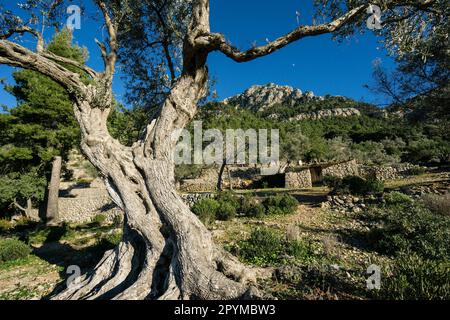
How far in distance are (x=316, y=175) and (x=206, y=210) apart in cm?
1988

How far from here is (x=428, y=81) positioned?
37.0 feet

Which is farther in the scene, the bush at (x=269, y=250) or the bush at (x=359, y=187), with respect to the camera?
the bush at (x=359, y=187)

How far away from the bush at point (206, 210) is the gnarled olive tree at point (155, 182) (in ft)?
18.4

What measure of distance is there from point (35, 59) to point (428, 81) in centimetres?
1494

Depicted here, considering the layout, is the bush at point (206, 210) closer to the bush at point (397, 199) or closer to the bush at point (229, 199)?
the bush at point (229, 199)

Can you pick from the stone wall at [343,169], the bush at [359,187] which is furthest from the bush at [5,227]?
the stone wall at [343,169]

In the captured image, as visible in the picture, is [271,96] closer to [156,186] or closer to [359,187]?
[359,187]

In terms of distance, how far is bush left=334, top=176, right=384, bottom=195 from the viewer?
13.5 meters

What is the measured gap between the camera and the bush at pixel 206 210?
35.6 feet

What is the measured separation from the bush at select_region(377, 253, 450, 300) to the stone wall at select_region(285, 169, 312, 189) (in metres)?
22.5

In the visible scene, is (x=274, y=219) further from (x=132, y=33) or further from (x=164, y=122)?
(x=132, y=33)

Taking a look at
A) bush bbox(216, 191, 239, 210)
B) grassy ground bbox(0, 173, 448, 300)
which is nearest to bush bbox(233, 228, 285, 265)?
grassy ground bbox(0, 173, 448, 300)

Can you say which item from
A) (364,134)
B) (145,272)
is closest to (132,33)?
(145,272)
